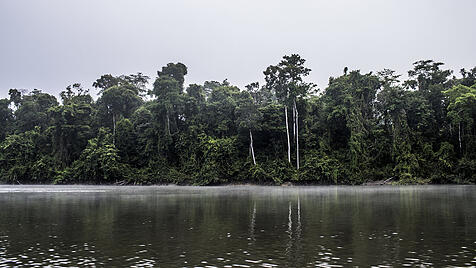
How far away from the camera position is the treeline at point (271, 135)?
164 feet

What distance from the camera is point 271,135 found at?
57406 mm

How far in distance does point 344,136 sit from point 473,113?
50.4 ft

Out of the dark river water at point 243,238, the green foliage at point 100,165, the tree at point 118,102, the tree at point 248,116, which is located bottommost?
the dark river water at point 243,238

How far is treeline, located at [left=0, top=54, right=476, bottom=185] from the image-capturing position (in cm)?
4984

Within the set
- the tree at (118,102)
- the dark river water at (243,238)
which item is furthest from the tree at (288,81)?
the dark river water at (243,238)

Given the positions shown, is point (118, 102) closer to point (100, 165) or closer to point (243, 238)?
point (100, 165)

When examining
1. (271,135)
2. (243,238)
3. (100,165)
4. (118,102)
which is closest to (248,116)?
(271,135)

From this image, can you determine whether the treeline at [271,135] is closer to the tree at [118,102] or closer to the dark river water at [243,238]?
the tree at [118,102]

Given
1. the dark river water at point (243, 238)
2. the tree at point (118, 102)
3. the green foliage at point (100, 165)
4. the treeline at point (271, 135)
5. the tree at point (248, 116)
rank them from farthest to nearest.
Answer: the tree at point (118, 102), the green foliage at point (100, 165), the tree at point (248, 116), the treeline at point (271, 135), the dark river water at point (243, 238)

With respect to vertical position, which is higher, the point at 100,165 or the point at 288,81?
the point at 288,81

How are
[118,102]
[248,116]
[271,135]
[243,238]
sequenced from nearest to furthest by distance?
[243,238]
[248,116]
[271,135]
[118,102]

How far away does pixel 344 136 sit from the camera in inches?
2188

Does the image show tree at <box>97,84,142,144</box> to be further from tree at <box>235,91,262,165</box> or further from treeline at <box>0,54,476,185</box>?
tree at <box>235,91,262,165</box>

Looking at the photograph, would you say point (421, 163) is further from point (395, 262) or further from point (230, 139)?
point (395, 262)
